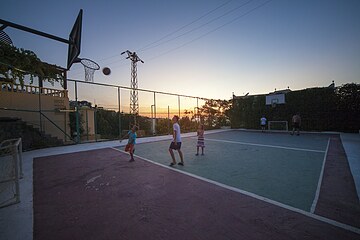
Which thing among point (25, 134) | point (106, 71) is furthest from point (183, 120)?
point (25, 134)

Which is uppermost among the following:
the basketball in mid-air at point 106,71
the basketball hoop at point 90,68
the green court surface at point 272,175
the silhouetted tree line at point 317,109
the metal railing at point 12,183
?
the basketball in mid-air at point 106,71

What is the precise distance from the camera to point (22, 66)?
10844mm

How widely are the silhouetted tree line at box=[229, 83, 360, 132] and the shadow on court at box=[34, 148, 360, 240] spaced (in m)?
16.6

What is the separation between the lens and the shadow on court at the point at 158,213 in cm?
208

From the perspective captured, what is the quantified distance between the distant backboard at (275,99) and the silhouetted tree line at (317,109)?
373 millimetres

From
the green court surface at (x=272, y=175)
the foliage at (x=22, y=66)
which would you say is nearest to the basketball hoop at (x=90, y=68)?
the foliage at (x=22, y=66)

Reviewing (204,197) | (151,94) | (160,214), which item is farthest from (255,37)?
(160,214)

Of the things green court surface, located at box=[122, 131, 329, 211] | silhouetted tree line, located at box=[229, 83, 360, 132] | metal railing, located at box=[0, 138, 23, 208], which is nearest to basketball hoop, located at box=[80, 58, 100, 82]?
metal railing, located at box=[0, 138, 23, 208]

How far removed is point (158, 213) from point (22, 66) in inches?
560

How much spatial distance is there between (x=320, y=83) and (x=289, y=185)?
17825 mm

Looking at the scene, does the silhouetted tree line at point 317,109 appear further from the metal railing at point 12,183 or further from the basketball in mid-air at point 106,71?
the metal railing at point 12,183

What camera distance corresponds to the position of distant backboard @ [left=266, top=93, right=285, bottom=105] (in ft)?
55.5

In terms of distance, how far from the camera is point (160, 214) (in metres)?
2.55

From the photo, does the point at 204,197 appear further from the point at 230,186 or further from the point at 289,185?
the point at 289,185
